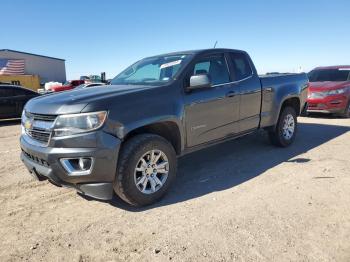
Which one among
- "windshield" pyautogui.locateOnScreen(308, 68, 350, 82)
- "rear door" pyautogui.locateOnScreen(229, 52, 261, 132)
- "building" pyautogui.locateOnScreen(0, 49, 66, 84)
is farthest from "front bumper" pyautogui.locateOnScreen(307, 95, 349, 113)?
"building" pyautogui.locateOnScreen(0, 49, 66, 84)

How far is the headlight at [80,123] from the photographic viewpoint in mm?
3479

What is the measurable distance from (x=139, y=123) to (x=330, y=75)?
9.46m

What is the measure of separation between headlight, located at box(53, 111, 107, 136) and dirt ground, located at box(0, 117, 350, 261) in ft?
3.27

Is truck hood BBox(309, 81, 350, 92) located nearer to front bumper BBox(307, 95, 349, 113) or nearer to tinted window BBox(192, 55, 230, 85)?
front bumper BBox(307, 95, 349, 113)

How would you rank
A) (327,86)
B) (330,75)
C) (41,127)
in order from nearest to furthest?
(41,127) → (327,86) → (330,75)

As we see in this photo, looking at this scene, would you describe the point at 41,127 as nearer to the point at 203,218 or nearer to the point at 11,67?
the point at 203,218

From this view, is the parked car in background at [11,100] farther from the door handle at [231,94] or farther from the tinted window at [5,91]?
the door handle at [231,94]

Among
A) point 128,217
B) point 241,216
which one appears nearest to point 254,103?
point 241,216

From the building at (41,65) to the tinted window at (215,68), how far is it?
4721 cm

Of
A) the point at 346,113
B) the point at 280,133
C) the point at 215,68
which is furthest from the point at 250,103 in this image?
the point at 346,113

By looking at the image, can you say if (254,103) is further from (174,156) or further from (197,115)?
(174,156)

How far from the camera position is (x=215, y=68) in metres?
5.14

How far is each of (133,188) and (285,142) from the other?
3.79 meters

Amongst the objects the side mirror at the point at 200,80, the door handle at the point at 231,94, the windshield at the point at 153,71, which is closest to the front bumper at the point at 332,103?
the door handle at the point at 231,94
